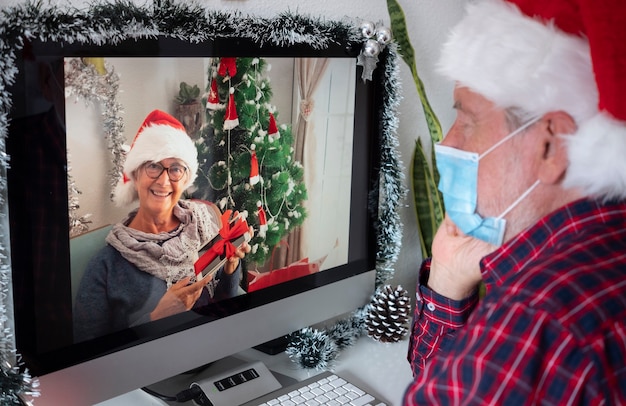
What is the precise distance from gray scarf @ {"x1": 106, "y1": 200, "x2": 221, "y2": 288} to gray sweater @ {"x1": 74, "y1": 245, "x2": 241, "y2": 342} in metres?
0.01

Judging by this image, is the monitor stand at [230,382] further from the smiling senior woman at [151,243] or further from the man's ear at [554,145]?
→ the man's ear at [554,145]

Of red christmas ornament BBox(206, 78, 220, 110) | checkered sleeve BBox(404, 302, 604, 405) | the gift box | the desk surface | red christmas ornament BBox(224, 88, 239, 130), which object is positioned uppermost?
red christmas ornament BBox(206, 78, 220, 110)

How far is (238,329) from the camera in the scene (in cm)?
138

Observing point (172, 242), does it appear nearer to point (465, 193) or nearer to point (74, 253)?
point (74, 253)

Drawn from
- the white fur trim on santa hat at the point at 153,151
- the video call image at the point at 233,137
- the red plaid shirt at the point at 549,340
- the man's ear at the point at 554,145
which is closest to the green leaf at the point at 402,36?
Result: the video call image at the point at 233,137

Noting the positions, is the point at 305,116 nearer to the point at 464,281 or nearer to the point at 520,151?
the point at 464,281

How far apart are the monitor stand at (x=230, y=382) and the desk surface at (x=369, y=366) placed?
0.15 ft

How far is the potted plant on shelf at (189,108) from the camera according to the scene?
120cm

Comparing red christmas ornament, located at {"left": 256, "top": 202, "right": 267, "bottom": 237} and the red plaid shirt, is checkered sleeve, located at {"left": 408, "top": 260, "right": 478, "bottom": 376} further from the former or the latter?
the red plaid shirt

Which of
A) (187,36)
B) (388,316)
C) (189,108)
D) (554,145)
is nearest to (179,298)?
(189,108)

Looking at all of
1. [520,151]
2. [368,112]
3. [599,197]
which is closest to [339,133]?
[368,112]

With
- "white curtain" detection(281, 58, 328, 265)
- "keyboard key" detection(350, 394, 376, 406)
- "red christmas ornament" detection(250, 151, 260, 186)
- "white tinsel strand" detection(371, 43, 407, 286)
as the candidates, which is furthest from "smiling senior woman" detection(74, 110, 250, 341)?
"white tinsel strand" detection(371, 43, 407, 286)

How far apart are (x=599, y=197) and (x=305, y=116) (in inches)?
26.0

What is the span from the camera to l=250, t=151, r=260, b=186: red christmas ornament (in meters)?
1.34
